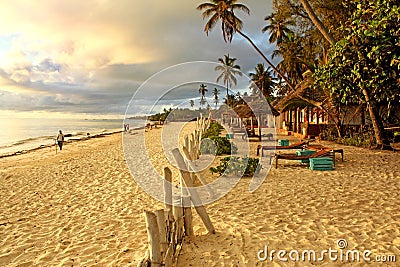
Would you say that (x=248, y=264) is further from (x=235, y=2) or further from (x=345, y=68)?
(x=235, y=2)

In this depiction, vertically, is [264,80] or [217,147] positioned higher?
[264,80]

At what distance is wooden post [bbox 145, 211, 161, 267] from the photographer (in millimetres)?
2473

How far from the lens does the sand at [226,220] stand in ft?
11.4

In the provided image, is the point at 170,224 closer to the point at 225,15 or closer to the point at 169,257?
the point at 169,257

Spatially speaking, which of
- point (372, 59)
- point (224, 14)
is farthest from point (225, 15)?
point (372, 59)

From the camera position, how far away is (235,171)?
300 inches

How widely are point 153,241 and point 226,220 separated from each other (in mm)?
2110

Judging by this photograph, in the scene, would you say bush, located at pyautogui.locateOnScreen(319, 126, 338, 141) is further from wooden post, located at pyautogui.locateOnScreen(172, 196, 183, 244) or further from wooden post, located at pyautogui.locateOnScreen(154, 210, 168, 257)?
wooden post, located at pyautogui.locateOnScreen(154, 210, 168, 257)

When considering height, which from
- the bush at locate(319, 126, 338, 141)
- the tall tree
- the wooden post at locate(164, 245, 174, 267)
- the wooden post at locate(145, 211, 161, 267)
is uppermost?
the tall tree

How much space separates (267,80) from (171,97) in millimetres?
34639

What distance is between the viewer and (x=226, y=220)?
4.39 meters

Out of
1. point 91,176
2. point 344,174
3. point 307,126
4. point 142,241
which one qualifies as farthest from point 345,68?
point 307,126

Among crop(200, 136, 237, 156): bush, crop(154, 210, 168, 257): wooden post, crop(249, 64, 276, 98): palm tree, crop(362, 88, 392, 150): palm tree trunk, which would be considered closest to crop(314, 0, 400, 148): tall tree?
crop(154, 210, 168, 257): wooden post

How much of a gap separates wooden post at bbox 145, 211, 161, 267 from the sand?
0.82m
